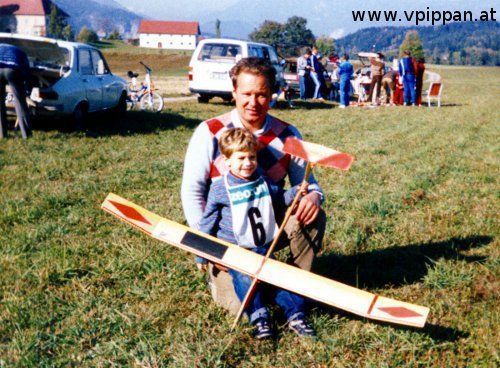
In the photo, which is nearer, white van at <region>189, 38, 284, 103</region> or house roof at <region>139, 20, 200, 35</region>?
white van at <region>189, 38, 284, 103</region>

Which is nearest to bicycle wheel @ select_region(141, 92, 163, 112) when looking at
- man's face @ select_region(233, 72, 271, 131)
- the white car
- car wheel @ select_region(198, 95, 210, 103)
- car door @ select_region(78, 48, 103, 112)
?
the white car

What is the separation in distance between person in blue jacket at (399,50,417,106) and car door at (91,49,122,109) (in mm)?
10720

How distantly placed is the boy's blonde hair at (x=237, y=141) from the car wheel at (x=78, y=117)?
23.3 ft

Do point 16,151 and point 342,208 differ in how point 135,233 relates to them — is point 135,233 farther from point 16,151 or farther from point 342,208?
point 16,151

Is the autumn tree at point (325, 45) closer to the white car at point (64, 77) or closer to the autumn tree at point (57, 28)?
the autumn tree at point (57, 28)

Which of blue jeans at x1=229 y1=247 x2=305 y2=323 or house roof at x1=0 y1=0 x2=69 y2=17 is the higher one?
house roof at x1=0 y1=0 x2=69 y2=17

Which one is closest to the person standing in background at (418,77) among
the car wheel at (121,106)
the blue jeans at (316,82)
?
the blue jeans at (316,82)

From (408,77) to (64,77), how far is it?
42.3ft

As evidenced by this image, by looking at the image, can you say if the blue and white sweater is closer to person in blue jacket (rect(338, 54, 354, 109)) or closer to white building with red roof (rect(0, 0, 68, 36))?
person in blue jacket (rect(338, 54, 354, 109))

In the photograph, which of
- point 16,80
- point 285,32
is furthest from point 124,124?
point 285,32

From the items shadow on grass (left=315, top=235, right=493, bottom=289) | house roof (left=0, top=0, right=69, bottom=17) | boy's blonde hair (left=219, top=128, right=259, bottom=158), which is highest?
house roof (left=0, top=0, right=69, bottom=17)

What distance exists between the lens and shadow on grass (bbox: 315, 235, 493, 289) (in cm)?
364

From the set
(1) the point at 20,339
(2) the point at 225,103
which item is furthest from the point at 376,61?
(1) the point at 20,339

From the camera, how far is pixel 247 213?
291 centimetres
